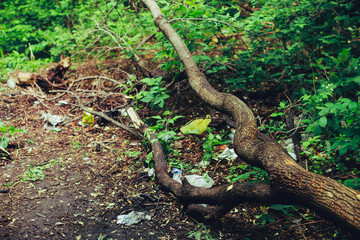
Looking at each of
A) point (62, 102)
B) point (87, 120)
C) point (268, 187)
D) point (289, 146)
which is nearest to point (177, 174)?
point (268, 187)

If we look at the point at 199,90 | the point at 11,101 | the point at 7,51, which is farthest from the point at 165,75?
the point at 7,51

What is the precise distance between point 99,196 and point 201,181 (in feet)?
3.27

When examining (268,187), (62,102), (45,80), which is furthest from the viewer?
(45,80)

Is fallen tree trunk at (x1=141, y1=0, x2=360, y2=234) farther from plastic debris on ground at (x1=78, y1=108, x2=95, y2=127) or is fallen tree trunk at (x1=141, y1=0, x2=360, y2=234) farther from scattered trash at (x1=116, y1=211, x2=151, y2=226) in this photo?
plastic debris on ground at (x1=78, y1=108, x2=95, y2=127)

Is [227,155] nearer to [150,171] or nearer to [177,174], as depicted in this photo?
[177,174]

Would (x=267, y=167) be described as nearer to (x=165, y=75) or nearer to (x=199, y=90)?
(x=199, y=90)

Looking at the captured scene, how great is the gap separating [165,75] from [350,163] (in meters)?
Answer: 2.61

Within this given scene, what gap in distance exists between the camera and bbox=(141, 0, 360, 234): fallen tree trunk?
1.36 metres

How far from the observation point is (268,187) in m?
1.72

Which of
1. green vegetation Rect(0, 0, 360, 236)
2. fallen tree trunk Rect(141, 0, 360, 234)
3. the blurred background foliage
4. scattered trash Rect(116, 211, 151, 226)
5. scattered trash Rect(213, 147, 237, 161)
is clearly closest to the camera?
fallen tree trunk Rect(141, 0, 360, 234)

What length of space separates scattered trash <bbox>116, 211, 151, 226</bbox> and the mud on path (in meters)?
0.04

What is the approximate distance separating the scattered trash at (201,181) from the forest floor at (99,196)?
152mm

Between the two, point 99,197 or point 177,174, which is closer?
point 99,197

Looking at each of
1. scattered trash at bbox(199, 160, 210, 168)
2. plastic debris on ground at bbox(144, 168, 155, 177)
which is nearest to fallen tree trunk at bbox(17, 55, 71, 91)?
plastic debris on ground at bbox(144, 168, 155, 177)
